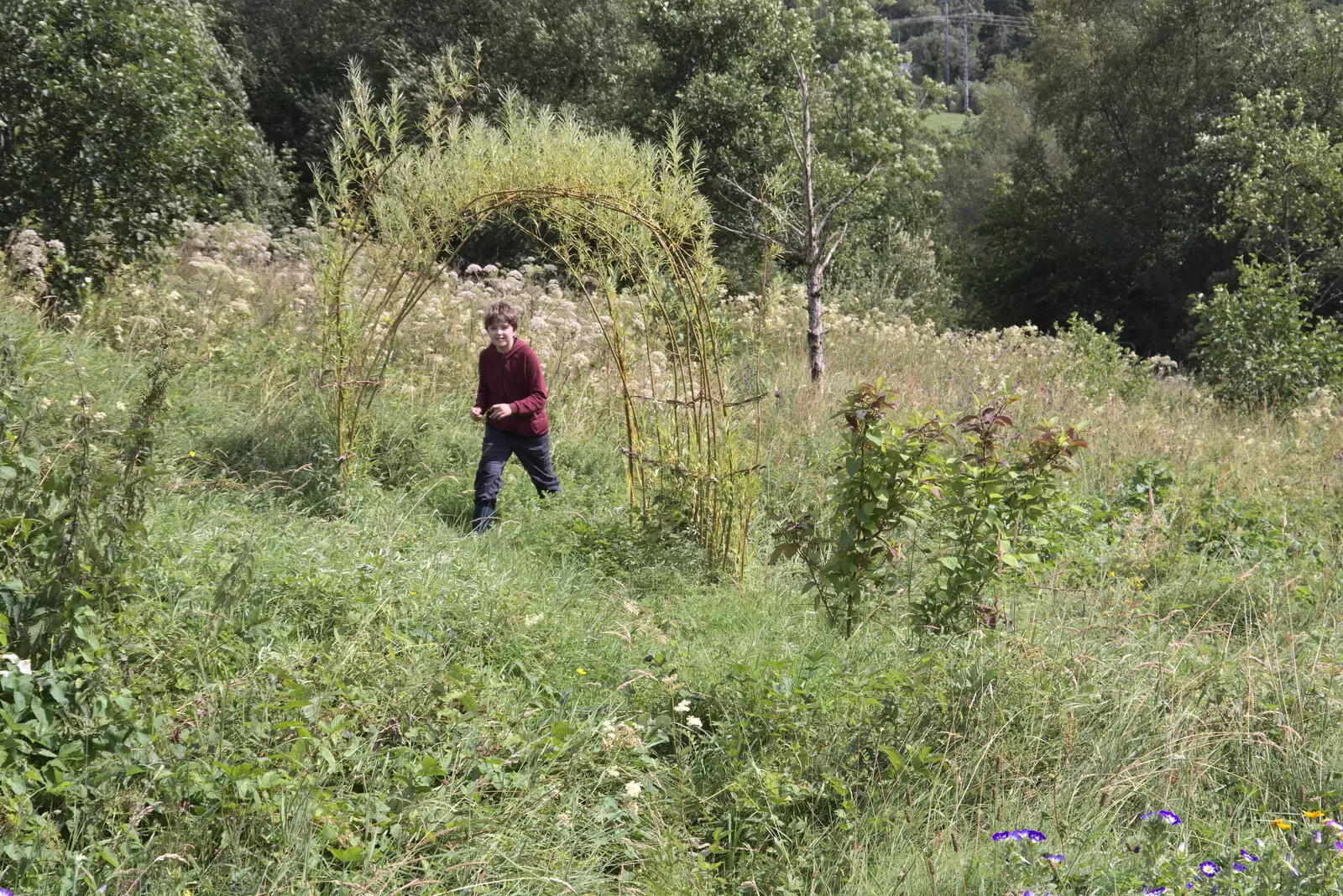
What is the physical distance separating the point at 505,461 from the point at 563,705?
2.54 meters

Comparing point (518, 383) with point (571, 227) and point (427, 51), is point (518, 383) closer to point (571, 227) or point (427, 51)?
point (571, 227)

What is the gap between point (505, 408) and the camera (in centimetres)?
575

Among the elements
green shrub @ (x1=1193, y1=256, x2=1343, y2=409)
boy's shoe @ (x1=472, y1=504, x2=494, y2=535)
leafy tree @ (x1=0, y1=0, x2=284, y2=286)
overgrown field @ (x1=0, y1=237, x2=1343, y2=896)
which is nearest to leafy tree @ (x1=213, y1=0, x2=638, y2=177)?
leafy tree @ (x1=0, y1=0, x2=284, y2=286)

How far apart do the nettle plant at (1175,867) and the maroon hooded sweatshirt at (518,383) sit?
3.78m

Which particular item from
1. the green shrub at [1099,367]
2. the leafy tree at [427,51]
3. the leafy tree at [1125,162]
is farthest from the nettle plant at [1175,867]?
the leafy tree at [1125,162]

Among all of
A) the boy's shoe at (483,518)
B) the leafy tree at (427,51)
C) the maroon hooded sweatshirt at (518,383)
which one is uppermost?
the leafy tree at (427,51)

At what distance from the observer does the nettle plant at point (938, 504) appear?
13.8ft

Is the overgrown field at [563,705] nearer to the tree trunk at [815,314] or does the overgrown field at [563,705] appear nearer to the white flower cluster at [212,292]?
the white flower cluster at [212,292]

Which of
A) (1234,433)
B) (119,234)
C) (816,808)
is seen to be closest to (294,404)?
(119,234)

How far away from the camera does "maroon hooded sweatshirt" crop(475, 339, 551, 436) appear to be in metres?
5.95

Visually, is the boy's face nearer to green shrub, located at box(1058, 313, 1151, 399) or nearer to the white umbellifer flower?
the white umbellifer flower

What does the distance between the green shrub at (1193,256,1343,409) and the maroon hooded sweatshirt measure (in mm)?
8170

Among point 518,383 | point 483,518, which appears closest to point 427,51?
point 518,383

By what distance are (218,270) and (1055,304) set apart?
19.9 meters
